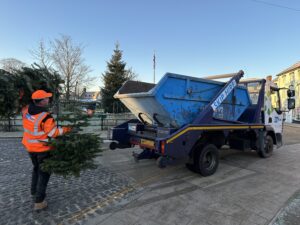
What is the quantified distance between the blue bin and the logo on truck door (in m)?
0.19

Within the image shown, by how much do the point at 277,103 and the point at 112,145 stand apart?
5.78 m

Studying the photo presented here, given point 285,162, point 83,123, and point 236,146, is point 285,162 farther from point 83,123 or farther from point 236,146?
point 83,123

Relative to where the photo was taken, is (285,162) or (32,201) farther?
(285,162)

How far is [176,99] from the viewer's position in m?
4.57

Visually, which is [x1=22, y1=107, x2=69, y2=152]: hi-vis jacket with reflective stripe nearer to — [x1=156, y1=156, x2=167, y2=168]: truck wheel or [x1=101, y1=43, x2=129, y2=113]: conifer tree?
[x1=156, y1=156, x2=167, y2=168]: truck wheel

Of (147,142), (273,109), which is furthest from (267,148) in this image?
(147,142)

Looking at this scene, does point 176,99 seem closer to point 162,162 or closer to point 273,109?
point 162,162

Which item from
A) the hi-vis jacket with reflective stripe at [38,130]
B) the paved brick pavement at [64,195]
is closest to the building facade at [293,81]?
the paved brick pavement at [64,195]

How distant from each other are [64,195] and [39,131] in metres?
1.39

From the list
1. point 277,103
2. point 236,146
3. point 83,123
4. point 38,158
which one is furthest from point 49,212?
point 277,103

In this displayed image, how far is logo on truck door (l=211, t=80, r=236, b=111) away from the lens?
5016mm

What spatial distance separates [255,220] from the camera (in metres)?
3.14

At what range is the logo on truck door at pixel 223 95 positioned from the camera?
502 centimetres

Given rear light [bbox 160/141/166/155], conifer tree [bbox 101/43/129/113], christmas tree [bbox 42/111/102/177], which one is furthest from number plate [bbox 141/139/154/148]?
conifer tree [bbox 101/43/129/113]
